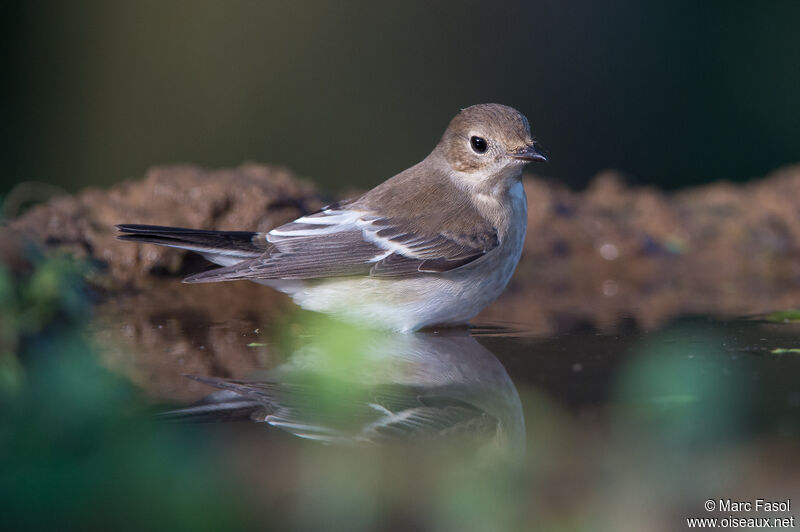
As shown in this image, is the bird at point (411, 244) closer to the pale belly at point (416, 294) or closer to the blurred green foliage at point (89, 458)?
the pale belly at point (416, 294)

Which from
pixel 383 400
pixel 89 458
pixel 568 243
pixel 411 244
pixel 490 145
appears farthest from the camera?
pixel 568 243

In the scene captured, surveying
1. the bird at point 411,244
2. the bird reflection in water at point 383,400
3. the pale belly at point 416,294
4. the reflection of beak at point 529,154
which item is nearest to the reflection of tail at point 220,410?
the bird reflection in water at point 383,400

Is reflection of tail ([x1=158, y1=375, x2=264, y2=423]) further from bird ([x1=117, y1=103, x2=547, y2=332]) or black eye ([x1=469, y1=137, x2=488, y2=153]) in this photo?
black eye ([x1=469, y1=137, x2=488, y2=153])

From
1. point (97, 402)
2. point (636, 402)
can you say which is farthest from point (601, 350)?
point (97, 402)

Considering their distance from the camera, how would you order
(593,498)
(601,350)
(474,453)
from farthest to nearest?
1. (601,350)
2. (474,453)
3. (593,498)

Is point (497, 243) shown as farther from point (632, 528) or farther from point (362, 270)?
point (632, 528)

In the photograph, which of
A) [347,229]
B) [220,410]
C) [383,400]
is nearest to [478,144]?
[347,229]

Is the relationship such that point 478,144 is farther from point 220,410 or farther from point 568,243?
point 220,410
